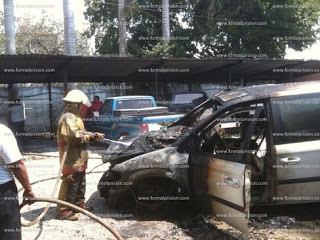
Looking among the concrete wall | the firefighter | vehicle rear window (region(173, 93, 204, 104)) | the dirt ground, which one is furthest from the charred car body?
the concrete wall

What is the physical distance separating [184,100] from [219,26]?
902cm

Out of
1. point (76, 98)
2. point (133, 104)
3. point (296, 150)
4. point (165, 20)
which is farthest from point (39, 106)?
point (296, 150)

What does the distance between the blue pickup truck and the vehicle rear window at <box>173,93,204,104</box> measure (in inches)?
65.3

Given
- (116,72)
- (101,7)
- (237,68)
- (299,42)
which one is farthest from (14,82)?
(299,42)

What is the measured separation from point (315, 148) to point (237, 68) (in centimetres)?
1205

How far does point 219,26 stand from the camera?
19938mm

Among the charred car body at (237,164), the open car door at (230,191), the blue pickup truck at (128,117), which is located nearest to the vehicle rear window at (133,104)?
the blue pickup truck at (128,117)

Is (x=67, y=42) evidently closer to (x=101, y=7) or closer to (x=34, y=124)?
(x=34, y=124)

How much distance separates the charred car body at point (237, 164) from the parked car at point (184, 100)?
23.6ft

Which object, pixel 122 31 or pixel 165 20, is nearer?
pixel 122 31

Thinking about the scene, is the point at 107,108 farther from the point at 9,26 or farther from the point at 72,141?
the point at 72,141

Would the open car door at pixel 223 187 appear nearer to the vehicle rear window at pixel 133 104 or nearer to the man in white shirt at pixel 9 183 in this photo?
the man in white shirt at pixel 9 183

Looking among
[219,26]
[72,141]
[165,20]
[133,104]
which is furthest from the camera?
[219,26]

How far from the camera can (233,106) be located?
14.5 feet
